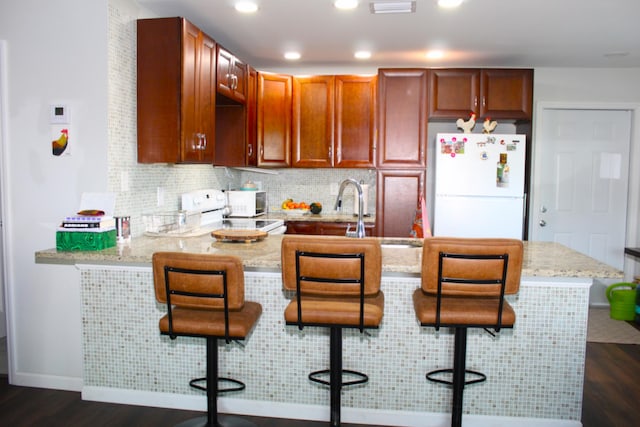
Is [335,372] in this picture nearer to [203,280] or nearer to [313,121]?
[203,280]

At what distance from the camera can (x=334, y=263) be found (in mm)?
2010

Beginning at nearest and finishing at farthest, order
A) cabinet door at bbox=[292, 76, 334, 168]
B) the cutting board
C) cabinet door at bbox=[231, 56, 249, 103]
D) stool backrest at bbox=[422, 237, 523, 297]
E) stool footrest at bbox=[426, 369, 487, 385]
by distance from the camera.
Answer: stool backrest at bbox=[422, 237, 523, 297] → stool footrest at bbox=[426, 369, 487, 385] → the cutting board → cabinet door at bbox=[231, 56, 249, 103] → cabinet door at bbox=[292, 76, 334, 168]

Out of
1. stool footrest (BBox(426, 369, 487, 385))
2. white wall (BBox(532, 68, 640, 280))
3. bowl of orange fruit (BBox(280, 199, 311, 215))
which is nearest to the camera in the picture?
stool footrest (BBox(426, 369, 487, 385))

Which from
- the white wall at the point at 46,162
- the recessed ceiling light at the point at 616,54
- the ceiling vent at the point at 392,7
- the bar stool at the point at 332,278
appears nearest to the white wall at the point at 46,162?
the white wall at the point at 46,162

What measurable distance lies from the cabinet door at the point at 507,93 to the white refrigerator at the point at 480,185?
1.08ft

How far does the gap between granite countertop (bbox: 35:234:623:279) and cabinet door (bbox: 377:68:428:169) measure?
1688 mm

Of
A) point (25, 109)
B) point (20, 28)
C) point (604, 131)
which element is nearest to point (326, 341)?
point (25, 109)

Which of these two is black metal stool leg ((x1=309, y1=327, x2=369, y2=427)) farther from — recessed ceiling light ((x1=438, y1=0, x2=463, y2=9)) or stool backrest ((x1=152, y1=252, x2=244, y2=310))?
recessed ceiling light ((x1=438, y1=0, x2=463, y2=9))

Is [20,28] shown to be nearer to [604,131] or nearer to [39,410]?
[39,410]

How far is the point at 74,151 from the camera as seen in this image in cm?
295

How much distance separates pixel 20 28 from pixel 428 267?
268 cm

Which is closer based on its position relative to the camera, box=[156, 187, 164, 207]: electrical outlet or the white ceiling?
the white ceiling

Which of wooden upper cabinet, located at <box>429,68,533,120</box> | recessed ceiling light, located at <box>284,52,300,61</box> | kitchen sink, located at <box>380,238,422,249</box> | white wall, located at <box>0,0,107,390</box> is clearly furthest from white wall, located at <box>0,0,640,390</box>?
wooden upper cabinet, located at <box>429,68,533,120</box>

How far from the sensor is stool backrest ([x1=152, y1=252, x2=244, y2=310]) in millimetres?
2006
